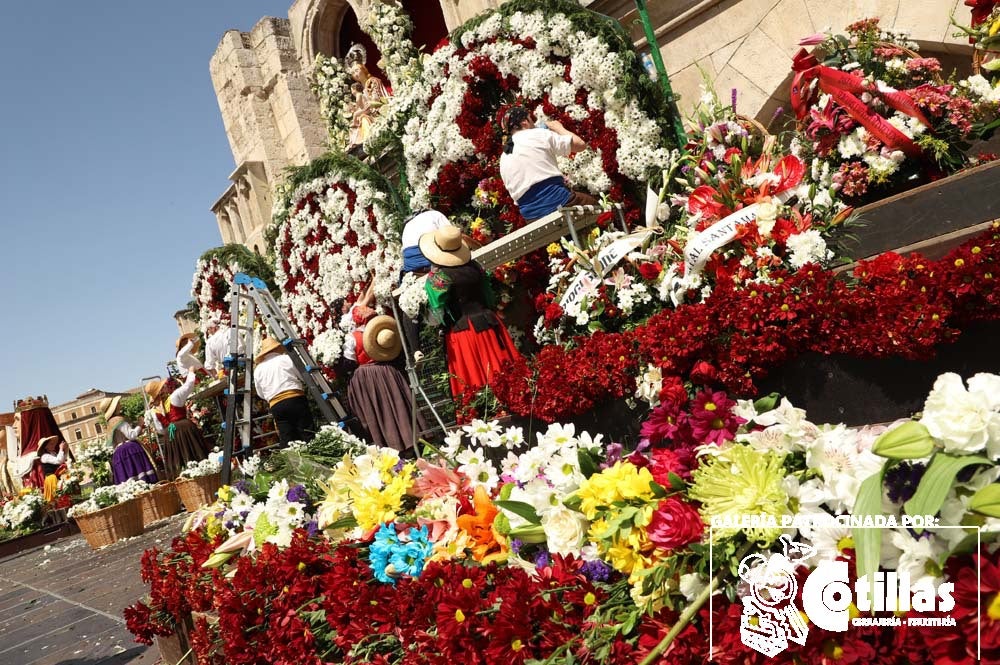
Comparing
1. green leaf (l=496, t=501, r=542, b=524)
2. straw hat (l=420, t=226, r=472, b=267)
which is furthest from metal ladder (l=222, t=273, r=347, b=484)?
green leaf (l=496, t=501, r=542, b=524)

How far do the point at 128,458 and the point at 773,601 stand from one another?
37.0 feet

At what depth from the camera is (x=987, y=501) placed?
1.07 meters

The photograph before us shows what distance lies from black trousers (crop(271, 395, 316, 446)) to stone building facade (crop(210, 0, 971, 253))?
4.50m

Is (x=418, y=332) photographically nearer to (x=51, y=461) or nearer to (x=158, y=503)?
(x=158, y=503)

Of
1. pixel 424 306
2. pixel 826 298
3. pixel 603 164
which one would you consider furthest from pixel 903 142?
pixel 424 306

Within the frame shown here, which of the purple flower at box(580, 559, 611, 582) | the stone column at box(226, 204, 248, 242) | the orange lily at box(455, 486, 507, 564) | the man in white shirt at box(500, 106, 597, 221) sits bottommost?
the purple flower at box(580, 559, 611, 582)

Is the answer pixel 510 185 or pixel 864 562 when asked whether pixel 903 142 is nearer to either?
pixel 510 185

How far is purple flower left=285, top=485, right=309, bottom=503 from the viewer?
→ 3.39 metres

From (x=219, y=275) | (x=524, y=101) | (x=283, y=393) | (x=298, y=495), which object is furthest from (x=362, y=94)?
(x=298, y=495)

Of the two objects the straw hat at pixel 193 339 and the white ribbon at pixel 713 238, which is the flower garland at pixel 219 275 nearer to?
the straw hat at pixel 193 339

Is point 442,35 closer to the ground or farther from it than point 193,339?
farther from it

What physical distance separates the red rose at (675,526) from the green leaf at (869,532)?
0.33 metres

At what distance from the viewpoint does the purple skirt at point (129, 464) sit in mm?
10852

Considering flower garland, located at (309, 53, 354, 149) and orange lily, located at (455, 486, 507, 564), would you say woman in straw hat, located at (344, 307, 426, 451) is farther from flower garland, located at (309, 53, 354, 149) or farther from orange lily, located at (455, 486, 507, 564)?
orange lily, located at (455, 486, 507, 564)
